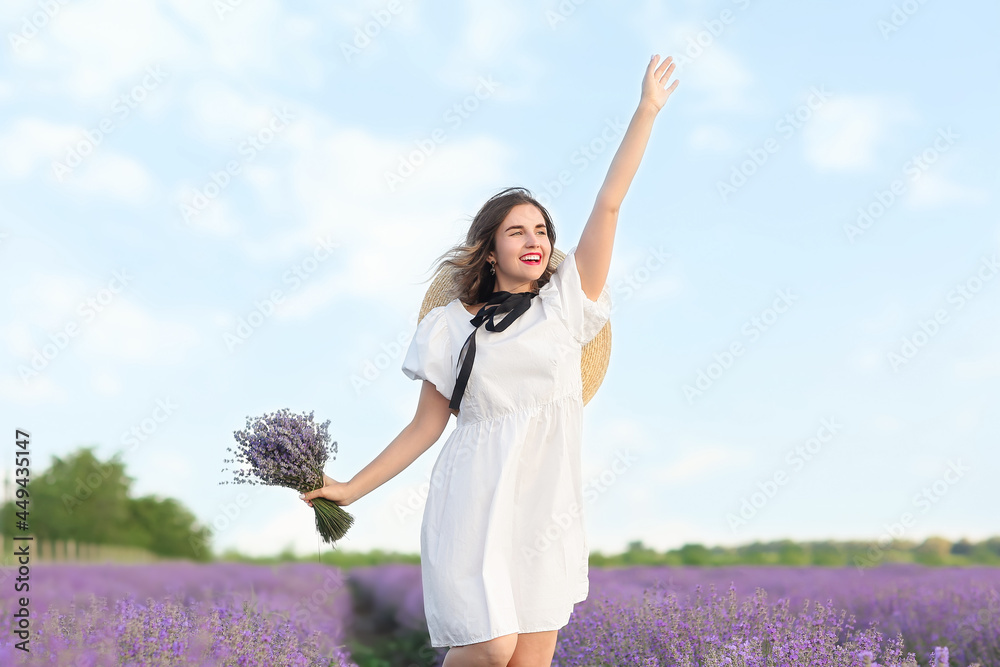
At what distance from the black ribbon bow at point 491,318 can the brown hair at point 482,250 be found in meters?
0.16

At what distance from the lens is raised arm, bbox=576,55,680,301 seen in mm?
2354

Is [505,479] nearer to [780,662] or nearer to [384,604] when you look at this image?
[780,662]

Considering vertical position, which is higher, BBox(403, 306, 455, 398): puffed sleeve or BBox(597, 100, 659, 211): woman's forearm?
BBox(597, 100, 659, 211): woman's forearm

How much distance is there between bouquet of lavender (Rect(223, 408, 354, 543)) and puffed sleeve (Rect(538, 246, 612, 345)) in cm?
77

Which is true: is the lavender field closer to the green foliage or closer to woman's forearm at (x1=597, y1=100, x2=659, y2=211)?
woman's forearm at (x1=597, y1=100, x2=659, y2=211)

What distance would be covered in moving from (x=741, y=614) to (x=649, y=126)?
189 cm

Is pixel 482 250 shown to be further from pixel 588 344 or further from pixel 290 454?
pixel 290 454

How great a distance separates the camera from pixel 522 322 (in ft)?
7.80

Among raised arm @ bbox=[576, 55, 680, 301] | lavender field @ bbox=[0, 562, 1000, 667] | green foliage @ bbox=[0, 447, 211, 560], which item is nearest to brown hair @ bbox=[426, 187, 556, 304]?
raised arm @ bbox=[576, 55, 680, 301]

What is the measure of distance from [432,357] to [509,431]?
33cm

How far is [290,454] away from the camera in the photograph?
2.38 meters

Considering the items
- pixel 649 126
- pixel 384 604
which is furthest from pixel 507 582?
pixel 384 604

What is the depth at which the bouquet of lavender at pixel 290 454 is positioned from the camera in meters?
2.38

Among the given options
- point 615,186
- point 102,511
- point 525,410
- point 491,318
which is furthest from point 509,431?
point 102,511
